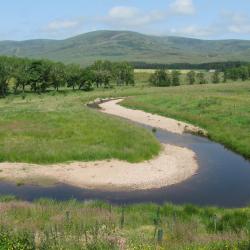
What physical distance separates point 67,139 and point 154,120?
1038 inches

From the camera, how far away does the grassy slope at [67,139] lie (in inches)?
1575

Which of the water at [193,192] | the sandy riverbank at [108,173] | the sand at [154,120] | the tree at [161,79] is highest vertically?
the tree at [161,79]

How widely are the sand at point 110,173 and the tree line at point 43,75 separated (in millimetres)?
80783

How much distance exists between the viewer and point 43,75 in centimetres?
12481

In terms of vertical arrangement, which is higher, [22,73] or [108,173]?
[22,73]

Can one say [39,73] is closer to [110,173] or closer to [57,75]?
[57,75]

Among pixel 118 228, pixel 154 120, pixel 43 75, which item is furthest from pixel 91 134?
pixel 43 75

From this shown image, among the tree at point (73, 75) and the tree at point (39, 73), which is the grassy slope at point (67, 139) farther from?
the tree at point (73, 75)

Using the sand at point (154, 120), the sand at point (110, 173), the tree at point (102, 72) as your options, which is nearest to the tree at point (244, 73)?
the tree at point (102, 72)

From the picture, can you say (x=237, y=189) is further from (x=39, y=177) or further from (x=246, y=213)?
(x=39, y=177)

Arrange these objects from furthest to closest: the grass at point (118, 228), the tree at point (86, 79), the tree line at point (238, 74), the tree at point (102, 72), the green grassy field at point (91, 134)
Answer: the tree line at point (238, 74) → the tree at point (102, 72) → the tree at point (86, 79) → the green grassy field at point (91, 134) → the grass at point (118, 228)

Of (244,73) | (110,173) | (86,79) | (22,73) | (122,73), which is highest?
(122,73)

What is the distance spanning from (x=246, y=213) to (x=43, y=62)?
355ft

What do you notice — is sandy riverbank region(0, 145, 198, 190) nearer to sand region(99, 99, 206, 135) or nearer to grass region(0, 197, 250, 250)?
grass region(0, 197, 250, 250)
